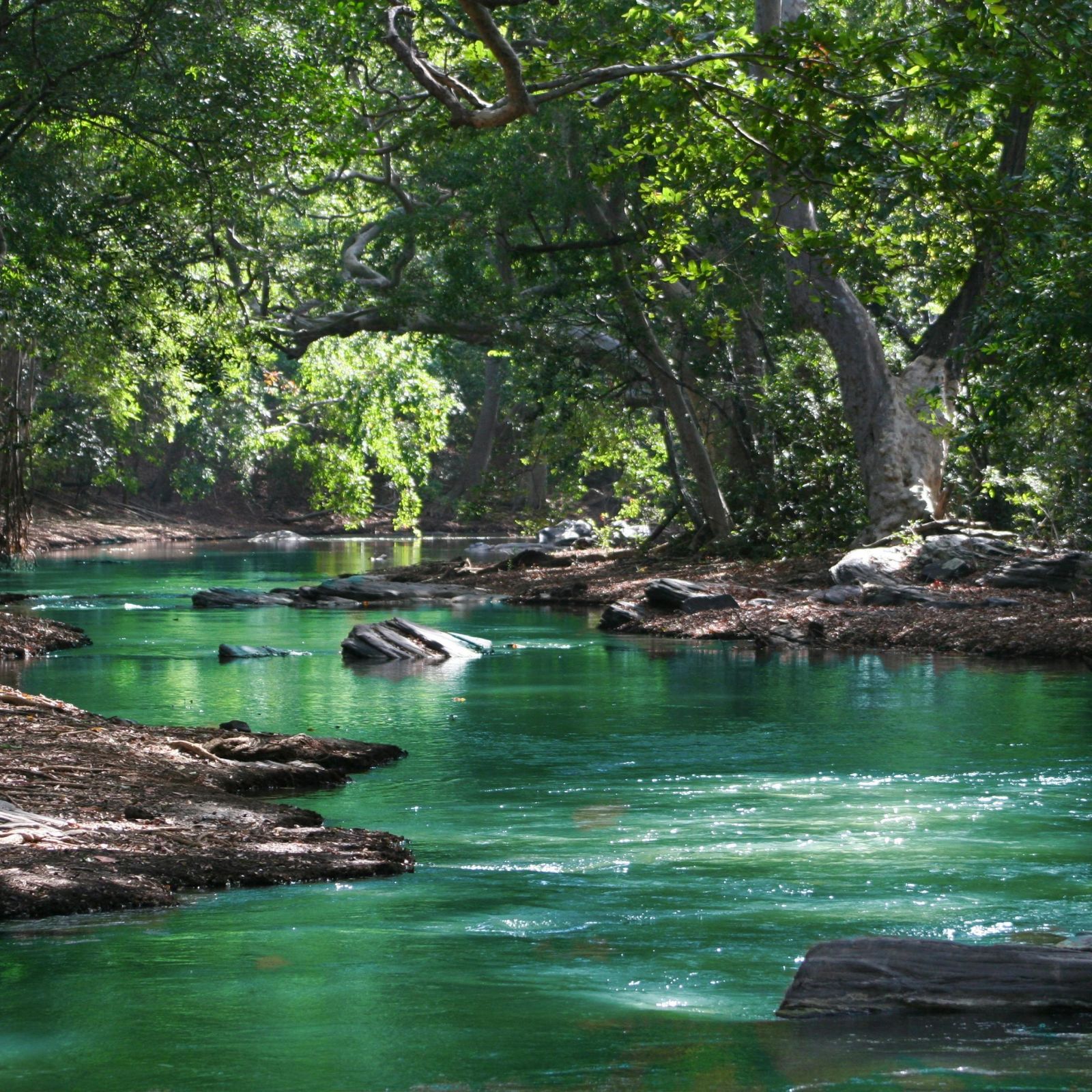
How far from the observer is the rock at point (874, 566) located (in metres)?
22.8

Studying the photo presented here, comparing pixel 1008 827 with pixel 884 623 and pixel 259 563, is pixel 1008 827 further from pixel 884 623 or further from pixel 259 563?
pixel 259 563

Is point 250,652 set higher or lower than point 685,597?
lower

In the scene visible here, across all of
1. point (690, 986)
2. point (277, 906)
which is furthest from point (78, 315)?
point (690, 986)

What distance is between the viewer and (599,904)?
7.16m

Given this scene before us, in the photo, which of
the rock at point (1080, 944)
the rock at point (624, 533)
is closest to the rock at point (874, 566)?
the rock at point (624, 533)

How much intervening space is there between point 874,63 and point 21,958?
8.13 metres

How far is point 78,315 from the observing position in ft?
59.6

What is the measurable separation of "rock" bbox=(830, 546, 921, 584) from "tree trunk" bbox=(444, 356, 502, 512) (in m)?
34.1

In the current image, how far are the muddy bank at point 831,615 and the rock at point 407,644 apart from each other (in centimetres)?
346

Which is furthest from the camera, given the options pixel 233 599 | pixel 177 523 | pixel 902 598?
pixel 177 523

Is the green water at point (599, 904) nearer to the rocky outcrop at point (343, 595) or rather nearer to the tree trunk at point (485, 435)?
the rocky outcrop at point (343, 595)

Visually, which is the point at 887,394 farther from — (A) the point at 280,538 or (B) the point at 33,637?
(A) the point at 280,538

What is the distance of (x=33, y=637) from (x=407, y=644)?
4760mm

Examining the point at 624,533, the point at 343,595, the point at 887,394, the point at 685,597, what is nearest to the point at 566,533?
the point at 624,533
